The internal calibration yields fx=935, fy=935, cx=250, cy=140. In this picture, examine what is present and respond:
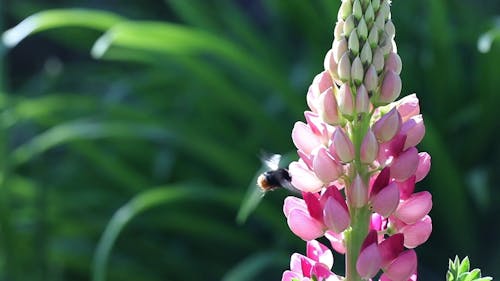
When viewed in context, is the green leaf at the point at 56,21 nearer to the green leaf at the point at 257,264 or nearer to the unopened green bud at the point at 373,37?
the green leaf at the point at 257,264

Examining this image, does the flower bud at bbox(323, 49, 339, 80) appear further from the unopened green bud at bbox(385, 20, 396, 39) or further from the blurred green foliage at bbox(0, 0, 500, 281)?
the blurred green foliage at bbox(0, 0, 500, 281)

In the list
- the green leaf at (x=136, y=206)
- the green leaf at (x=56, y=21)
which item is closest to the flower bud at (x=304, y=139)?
the green leaf at (x=136, y=206)

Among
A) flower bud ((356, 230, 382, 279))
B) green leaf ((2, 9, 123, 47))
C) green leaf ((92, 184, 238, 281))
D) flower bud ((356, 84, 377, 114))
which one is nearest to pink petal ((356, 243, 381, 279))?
flower bud ((356, 230, 382, 279))

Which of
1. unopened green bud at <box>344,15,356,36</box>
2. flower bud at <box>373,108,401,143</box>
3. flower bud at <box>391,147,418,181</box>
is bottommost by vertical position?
flower bud at <box>391,147,418,181</box>

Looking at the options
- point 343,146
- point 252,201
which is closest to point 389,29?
point 343,146

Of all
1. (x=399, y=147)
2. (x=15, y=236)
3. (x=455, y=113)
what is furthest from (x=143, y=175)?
(x=399, y=147)

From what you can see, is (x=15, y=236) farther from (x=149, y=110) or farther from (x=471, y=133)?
(x=471, y=133)
